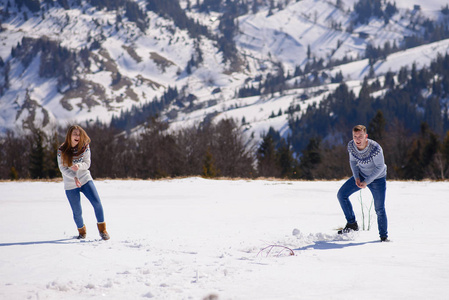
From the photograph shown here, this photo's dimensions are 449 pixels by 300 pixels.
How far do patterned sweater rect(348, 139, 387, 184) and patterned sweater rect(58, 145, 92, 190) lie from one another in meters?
5.31

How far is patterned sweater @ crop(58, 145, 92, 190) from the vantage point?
802 centimetres

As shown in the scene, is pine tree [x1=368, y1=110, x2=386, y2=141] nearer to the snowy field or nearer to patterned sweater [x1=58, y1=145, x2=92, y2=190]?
the snowy field

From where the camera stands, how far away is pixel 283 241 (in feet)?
26.0

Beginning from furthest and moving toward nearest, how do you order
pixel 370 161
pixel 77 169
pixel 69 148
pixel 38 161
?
pixel 38 161 → pixel 69 148 → pixel 77 169 → pixel 370 161

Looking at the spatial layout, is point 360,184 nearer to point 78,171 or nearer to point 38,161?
point 78,171

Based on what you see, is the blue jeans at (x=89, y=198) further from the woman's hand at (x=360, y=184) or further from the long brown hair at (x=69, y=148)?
the woman's hand at (x=360, y=184)

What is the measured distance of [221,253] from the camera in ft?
22.9

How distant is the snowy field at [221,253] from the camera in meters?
4.98

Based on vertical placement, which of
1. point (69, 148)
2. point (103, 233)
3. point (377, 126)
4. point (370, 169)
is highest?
point (377, 126)

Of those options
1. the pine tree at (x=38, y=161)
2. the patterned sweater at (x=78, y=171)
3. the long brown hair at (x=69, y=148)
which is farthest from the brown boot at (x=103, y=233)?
the pine tree at (x=38, y=161)

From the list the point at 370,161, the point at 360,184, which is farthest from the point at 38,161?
the point at 370,161

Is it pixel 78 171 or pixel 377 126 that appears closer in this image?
pixel 78 171

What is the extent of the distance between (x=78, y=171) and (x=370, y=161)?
18.9 ft

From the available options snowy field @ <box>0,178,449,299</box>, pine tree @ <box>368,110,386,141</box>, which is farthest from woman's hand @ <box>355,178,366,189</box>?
pine tree @ <box>368,110,386,141</box>
